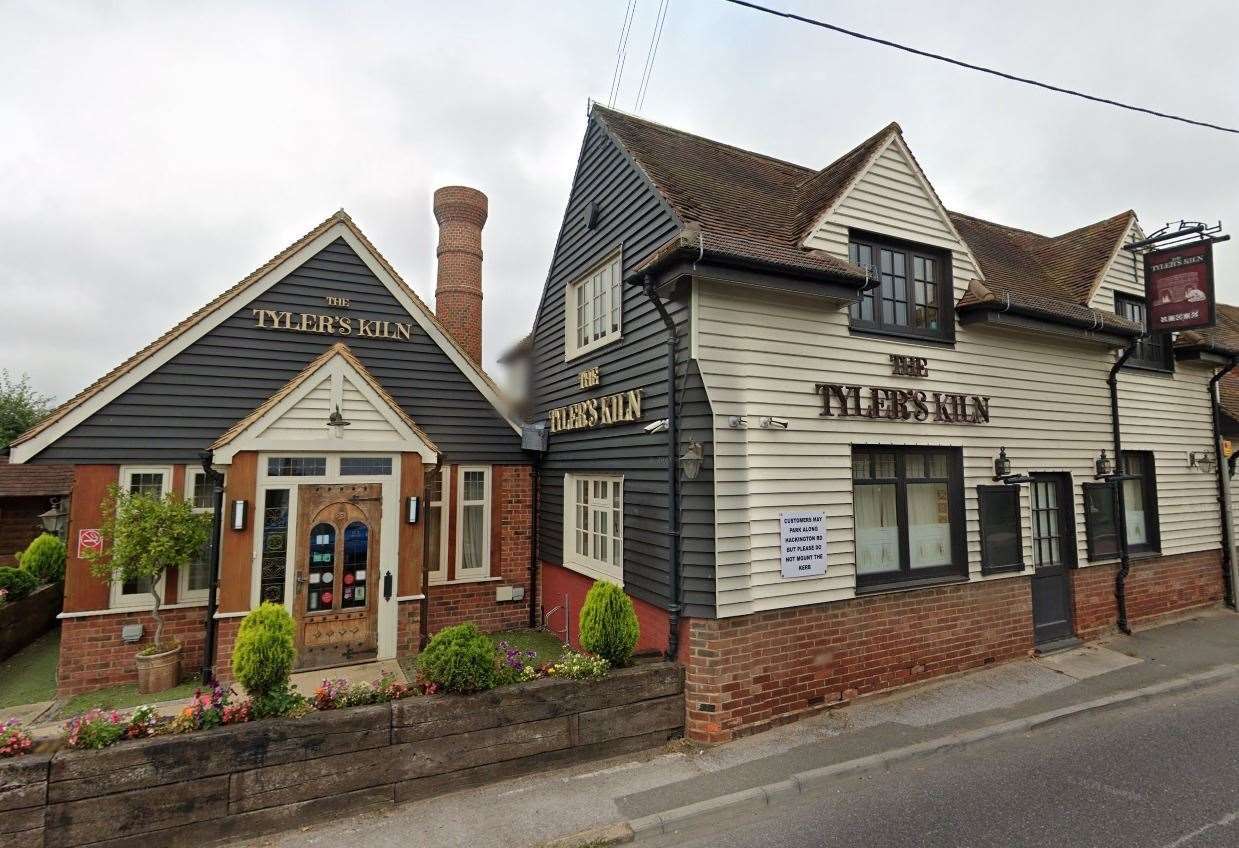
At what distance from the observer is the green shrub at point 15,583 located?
10180 mm


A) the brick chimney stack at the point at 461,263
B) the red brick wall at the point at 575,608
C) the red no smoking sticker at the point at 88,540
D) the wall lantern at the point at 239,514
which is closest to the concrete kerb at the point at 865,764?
the red brick wall at the point at 575,608

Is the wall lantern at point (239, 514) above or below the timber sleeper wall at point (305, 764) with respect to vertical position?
above

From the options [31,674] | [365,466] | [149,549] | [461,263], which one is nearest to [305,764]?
[365,466]

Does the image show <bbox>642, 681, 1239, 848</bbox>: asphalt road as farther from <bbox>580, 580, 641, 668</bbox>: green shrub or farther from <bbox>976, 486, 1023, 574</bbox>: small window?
<bbox>976, 486, 1023, 574</bbox>: small window

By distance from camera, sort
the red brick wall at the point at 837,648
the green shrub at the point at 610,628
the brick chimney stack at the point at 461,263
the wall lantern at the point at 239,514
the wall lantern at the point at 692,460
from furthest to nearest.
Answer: the brick chimney stack at the point at 461,263 < the wall lantern at the point at 239,514 < the wall lantern at the point at 692,460 < the red brick wall at the point at 837,648 < the green shrub at the point at 610,628

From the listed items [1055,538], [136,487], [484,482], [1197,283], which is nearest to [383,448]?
[484,482]

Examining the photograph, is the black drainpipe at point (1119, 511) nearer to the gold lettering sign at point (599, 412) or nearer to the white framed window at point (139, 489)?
the gold lettering sign at point (599, 412)

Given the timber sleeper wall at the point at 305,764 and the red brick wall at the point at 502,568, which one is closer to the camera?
the timber sleeper wall at the point at 305,764

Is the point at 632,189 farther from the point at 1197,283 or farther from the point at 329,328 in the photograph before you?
the point at 1197,283

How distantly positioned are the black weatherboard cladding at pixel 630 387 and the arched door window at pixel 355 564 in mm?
3158

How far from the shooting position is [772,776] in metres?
5.52

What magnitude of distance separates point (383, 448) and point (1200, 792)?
9.77m

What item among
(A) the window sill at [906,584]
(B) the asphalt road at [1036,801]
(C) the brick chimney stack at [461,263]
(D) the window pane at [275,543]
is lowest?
(B) the asphalt road at [1036,801]

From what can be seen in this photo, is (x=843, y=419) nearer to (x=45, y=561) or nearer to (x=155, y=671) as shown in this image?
(x=155, y=671)
